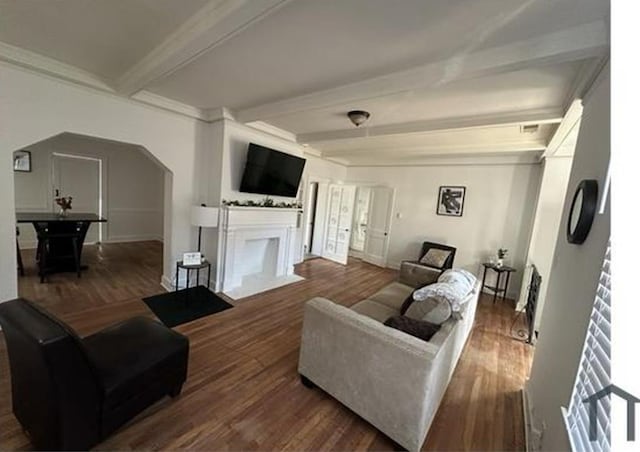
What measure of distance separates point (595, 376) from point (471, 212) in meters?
4.72

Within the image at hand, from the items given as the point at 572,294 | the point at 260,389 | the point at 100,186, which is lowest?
the point at 260,389

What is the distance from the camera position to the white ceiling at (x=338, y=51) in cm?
160

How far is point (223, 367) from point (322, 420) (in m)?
1.01

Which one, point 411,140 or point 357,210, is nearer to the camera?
point 411,140

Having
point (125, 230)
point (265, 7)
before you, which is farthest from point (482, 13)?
point (125, 230)

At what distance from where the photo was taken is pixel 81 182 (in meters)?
6.15

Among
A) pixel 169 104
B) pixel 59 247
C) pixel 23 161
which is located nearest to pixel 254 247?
pixel 169 104

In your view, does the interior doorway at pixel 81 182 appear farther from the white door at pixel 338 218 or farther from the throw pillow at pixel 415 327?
the throw pillow at pixel 415 327

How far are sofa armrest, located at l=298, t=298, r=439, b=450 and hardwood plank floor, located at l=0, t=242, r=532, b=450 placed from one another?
0.18 metres

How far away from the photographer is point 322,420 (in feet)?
6.41

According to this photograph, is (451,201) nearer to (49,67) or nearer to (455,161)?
(455,161)

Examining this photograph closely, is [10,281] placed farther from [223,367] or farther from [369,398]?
[369,398]

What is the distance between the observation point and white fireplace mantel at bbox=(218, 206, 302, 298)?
4074mm
